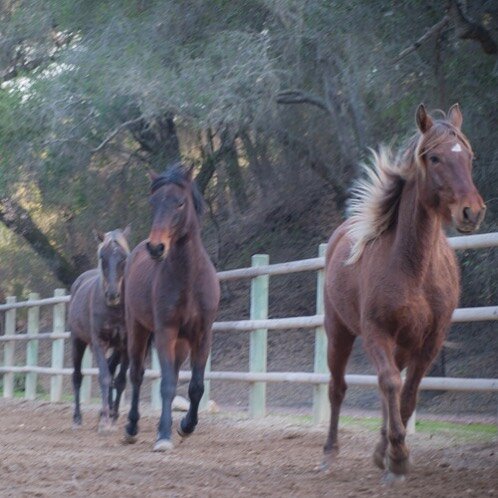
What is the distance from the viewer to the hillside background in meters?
10.9

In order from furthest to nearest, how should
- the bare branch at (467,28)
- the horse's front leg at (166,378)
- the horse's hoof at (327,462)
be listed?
1. the bare branch at (467,28)
2. the horse's front leg at (166,378)
3. the horse's hoof at (327,462)

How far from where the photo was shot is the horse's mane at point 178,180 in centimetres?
809

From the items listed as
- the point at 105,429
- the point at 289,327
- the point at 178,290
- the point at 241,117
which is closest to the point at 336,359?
the point at 178,290

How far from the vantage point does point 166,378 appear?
26.1 feet

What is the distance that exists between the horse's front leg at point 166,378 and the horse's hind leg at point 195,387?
0.16 m

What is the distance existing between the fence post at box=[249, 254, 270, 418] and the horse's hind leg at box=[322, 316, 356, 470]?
3.67 meters

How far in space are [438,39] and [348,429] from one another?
425cm

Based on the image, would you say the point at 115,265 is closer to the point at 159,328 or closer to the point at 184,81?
the point at 159,328

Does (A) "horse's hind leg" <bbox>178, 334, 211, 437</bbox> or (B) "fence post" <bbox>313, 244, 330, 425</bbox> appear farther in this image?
(B) "fence post" <bbox>313, 244, 330, 425</bbox>

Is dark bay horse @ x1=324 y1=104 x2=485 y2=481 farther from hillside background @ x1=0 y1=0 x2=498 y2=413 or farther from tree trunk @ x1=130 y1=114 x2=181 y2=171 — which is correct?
tree trunk @ x1=130 y1=114 x2=181 y2=171

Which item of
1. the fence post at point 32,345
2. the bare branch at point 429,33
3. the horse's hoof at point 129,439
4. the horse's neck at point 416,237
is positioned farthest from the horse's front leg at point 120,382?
the fence post at point 32,345

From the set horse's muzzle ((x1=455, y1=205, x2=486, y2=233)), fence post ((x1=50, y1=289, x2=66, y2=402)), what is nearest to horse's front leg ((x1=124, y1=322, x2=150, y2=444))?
horse's muzzle ((x1=455, y1=205, x2=486, y2=233))

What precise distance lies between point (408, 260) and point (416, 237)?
136mm

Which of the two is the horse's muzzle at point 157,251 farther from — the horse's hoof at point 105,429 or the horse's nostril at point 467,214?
the horse's nostril at point 467,214
